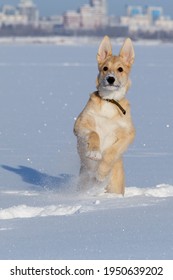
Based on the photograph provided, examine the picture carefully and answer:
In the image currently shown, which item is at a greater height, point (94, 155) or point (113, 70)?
point (113, 70)

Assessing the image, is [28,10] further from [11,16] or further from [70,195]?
[70,195]

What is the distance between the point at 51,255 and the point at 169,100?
485 inches

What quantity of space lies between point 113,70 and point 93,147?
0.57m

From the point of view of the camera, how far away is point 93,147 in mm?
6551

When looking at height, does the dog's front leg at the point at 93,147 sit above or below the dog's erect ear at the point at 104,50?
below

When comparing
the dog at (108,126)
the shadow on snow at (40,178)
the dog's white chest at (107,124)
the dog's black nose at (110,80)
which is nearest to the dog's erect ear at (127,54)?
the dog at (108,126)

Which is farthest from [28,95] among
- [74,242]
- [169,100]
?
[74,242]

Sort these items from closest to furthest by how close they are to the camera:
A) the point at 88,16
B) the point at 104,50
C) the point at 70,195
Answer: the point at 70,195
the point at 104,50
the point at 88,16

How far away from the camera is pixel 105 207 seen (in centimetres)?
567

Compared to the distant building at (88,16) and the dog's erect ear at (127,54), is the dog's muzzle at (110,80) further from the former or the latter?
the distant building at (88,16)

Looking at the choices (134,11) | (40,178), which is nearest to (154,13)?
(134,11)

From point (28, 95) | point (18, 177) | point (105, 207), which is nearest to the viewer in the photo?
point (105, 207)

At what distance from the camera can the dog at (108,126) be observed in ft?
22.0
